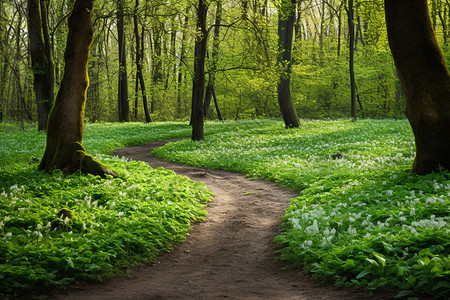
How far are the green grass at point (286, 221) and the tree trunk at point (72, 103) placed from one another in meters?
0.79

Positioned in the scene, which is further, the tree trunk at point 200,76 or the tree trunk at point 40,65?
the tree trunk at point 40,65

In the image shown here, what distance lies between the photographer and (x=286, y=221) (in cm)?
742

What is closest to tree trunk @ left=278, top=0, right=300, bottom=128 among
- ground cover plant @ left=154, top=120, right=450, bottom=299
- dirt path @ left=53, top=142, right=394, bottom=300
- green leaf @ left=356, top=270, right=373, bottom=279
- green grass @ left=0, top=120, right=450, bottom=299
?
ground cover plant @ left=154, top=120, right=450, bottom=299

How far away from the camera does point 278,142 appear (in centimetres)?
1797

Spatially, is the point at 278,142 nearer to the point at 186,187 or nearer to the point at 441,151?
the point at 186,187

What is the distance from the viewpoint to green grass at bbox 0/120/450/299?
4.38 meters

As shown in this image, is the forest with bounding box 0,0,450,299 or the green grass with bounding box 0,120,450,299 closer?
the green grass with bounding box 0,120,450,299

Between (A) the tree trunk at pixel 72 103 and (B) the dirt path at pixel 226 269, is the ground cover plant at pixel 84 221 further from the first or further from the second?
(A) the tree trunk at pixel 72 103

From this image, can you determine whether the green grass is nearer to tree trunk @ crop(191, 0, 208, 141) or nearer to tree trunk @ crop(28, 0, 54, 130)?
tree trunk @ crop(191, 0, 208, 141)

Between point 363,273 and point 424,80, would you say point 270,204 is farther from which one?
point 363,273

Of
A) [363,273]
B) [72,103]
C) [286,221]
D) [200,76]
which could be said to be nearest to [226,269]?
[363,273]

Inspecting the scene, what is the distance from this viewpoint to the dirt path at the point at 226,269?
441 cm

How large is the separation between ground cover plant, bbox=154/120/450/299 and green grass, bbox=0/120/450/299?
0.06 feet

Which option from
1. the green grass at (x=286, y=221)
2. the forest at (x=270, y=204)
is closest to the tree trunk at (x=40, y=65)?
the forest at (x=270, y=204)
